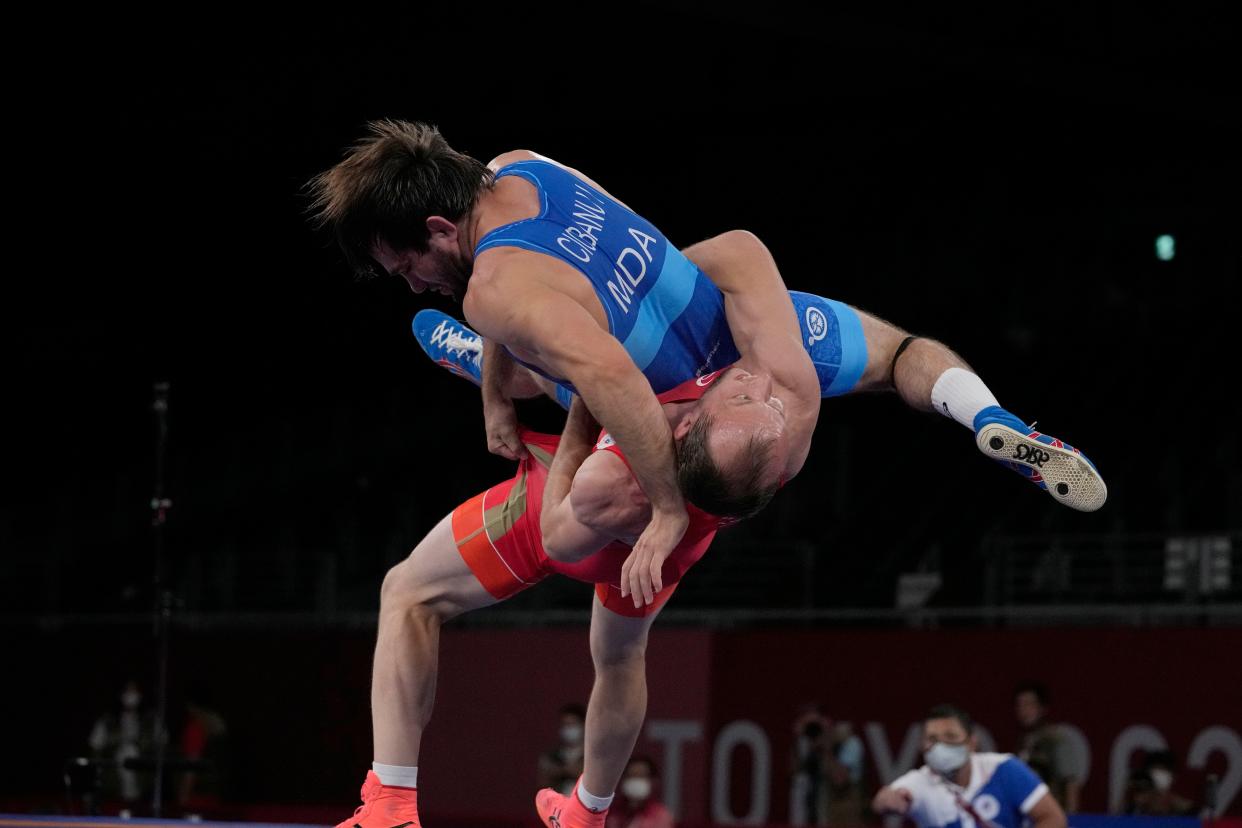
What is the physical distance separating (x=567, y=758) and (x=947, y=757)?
2.56 meters

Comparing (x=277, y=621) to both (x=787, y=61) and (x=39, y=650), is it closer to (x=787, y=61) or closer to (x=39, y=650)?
(x=39, y=650)

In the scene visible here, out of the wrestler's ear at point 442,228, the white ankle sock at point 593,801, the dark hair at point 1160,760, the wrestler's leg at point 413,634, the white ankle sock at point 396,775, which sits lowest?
the dark hair at point 1160,760

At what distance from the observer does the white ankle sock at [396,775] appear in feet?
14.7

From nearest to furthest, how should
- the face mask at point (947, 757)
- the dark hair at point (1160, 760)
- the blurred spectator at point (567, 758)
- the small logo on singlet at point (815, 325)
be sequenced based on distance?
the small logo on singlet at point (815, 325) < the face mask at point (947, 757) < the dark hair at point (1160, 760) < the blurred spectator at point (567, 758)

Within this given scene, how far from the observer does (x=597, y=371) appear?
3885mm

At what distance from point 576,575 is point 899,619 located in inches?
296

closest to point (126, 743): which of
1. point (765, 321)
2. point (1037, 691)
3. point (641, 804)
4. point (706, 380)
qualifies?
point (641, 804)

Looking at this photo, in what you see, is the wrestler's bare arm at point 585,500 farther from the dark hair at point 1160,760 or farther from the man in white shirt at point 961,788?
Answer: the dark hair at point 1160,760

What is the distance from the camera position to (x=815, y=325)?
4.83 metres

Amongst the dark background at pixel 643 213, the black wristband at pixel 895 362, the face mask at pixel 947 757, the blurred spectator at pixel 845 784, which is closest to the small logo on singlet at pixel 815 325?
the black wristband at pixel 895 362

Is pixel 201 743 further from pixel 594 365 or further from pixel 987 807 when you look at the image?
pixel 594 365

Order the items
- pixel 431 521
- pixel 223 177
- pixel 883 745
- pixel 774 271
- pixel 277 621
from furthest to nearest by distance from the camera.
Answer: pixel 223 177 < pixel 431 521 < pixel 277 621 < pixel 883 745 < pixel 774 271

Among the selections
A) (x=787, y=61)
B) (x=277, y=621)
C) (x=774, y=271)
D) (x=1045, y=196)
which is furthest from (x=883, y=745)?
(x=1045, y=196)

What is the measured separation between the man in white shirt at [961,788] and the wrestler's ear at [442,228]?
4.20m
